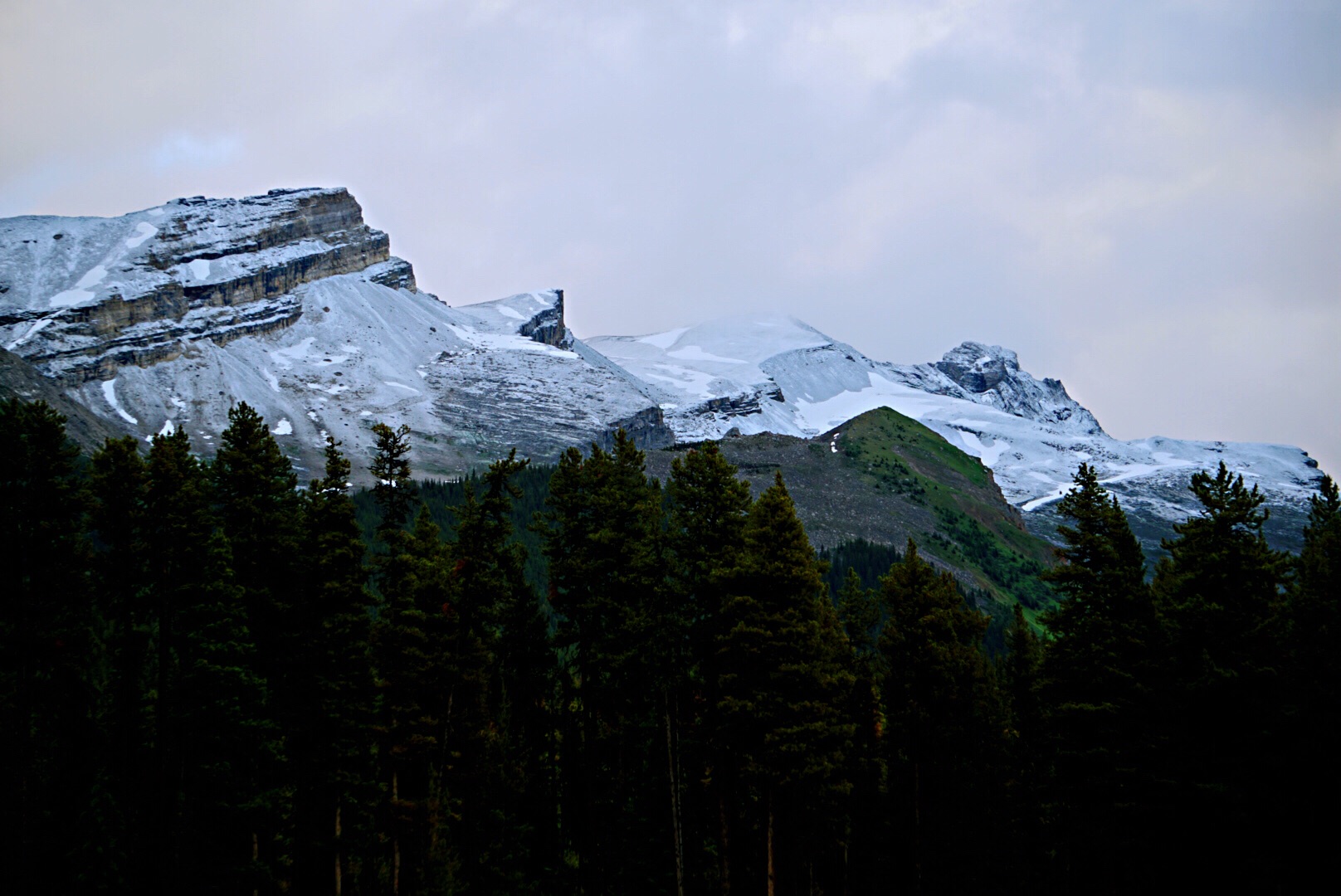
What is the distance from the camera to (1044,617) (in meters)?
31.1

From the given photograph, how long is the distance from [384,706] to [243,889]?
264 inches

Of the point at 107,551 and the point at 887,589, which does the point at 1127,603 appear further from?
the point at 107,551

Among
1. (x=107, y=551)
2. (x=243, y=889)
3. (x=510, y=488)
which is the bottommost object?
(x=243, y=889)

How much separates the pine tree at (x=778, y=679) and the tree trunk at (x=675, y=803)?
1566 millimetres

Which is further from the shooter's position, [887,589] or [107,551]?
[887,589]

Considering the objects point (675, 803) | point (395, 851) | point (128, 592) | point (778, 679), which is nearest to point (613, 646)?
point (675, 803)

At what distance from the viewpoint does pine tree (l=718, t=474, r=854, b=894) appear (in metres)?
28.3

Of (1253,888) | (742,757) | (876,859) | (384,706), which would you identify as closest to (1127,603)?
(1253,888)

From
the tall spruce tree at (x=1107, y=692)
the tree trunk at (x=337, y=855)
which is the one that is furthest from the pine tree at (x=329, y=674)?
the tall spruce tree at (x=1107, y=692)

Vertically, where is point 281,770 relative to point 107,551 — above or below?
below

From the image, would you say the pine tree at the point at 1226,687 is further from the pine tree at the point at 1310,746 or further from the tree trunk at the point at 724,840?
the tree trunk at the point at 724,840

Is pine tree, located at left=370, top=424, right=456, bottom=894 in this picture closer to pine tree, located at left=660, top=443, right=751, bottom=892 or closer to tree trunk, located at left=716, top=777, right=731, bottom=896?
pine tree, located at left=660, top=443, right=751, bottom=892

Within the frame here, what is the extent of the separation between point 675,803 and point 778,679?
4573 millimetres

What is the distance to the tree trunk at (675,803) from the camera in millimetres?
29453
